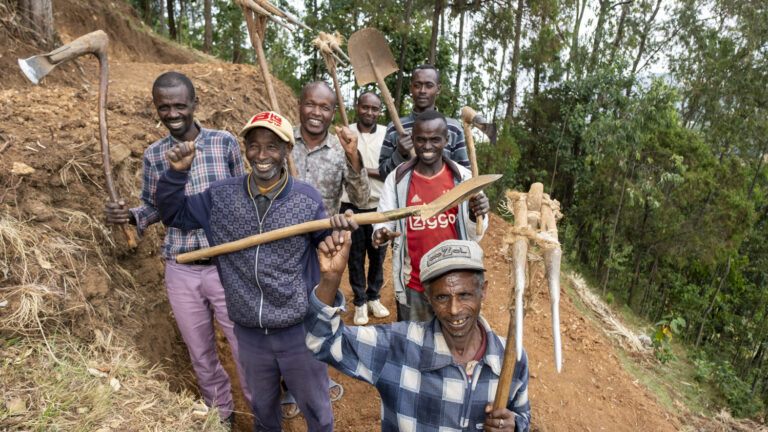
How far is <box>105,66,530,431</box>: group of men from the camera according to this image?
158 centimetres

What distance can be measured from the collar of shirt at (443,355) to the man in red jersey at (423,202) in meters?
0.92

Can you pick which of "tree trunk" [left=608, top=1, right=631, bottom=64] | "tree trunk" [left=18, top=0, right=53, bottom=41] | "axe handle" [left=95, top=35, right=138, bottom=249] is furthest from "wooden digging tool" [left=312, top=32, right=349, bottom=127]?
"tree trunk" [left=608, top=1, right=631, bottom=64]

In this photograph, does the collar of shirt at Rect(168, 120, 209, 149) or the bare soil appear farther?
the bare soil

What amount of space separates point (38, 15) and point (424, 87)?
3.74 m

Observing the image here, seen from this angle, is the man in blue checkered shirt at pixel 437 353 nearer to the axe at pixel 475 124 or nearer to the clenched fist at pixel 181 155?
the clenched fist at pixel 181 155

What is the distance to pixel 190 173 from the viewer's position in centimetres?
253

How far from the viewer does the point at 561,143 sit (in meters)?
13.8

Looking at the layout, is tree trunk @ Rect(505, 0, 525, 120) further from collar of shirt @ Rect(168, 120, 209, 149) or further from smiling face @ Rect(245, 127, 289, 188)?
smiling face @ Rect(245, 127, 289, 188)

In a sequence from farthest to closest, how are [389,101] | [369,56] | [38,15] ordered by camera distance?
1. [38,15]
2. [369,56]
3. [389,101]

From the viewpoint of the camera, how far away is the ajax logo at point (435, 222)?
8.27 feet

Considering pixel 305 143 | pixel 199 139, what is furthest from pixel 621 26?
pixel 199 139

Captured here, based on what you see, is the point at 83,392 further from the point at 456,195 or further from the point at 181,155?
the point at 456,195

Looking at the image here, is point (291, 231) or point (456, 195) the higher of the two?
point (456, 195)

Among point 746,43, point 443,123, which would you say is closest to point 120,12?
point 443,123
